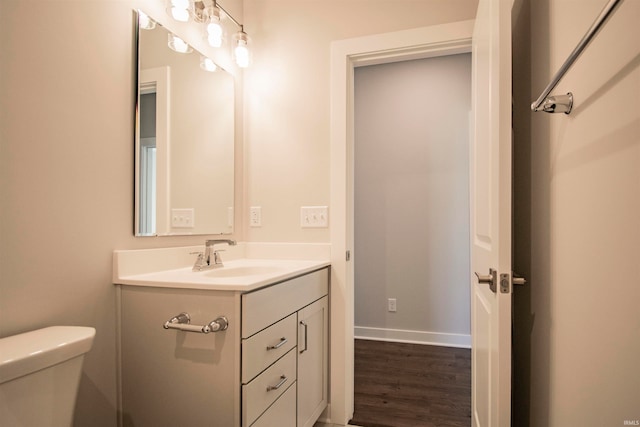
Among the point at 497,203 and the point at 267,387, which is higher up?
the point at 497,203

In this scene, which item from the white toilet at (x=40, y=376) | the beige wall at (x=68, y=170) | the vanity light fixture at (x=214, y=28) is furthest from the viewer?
the vanity light fixture at (x=214, y=28)

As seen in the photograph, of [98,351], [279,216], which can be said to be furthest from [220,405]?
[279,216]

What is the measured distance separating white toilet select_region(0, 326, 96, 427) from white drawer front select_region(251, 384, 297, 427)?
0.57 meters

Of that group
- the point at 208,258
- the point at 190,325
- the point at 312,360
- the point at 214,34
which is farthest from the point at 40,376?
the point at 214,34

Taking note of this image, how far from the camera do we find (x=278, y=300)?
1.34m

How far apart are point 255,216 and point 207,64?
0.87m

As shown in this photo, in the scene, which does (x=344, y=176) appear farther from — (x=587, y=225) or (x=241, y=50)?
(x=587, y=225)

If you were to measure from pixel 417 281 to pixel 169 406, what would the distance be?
2415 millimetres

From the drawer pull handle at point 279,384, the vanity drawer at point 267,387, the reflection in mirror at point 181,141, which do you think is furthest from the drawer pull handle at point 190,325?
the reflection in mirror at point 181,141

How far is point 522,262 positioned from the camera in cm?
123

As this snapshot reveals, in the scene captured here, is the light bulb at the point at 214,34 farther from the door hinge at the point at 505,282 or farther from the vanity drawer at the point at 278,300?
the door hinge at the point at 505,282

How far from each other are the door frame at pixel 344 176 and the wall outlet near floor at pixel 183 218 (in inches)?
29.1

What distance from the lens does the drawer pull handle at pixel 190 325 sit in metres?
1.09

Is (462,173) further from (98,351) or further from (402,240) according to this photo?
(98,351)
